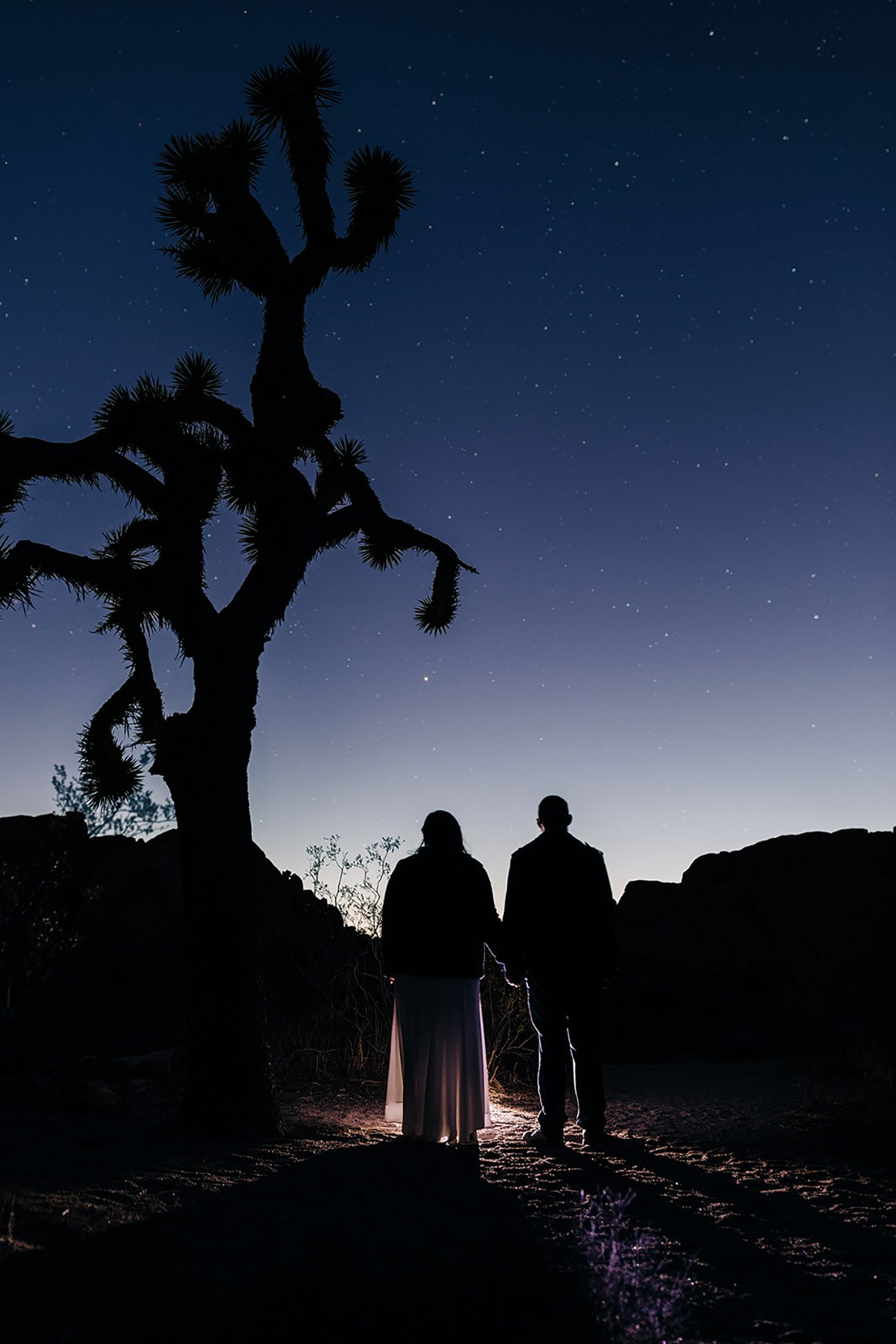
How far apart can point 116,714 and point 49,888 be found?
1532 millimetres

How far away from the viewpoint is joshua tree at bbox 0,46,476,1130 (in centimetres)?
592

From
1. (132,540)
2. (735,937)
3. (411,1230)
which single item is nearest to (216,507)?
(132,540)

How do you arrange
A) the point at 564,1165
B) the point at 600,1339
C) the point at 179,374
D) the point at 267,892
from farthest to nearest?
the point at 267,892
the point at 179,374
the point at 564,1165
the point at 600,1339

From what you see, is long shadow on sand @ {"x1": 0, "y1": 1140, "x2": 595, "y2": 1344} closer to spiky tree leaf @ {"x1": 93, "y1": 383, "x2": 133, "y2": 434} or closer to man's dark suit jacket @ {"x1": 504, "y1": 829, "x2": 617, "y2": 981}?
man's dark suit jacket @ {"x1": 504, "y1": 829, "x2": 617, "y2": 981}

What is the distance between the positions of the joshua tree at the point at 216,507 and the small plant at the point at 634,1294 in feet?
10.8

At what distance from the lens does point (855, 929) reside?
26.9 feet

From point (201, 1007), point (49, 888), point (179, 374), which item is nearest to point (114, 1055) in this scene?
point (49, 888)

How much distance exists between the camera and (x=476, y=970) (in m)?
5.73

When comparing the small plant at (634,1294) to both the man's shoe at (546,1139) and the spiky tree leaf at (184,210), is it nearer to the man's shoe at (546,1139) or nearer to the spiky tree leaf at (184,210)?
the man's shoe at (546,1139)

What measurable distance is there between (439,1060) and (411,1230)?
2.25 metres

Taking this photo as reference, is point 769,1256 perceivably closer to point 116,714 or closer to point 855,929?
point 855,929

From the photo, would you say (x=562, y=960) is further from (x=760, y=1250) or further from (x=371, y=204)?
(x=371, y=204)

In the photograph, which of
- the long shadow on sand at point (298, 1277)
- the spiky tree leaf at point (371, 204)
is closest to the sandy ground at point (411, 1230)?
the long shadow on sand at point (298, 1277)

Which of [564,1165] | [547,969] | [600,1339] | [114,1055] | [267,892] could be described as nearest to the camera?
[600,1339]
